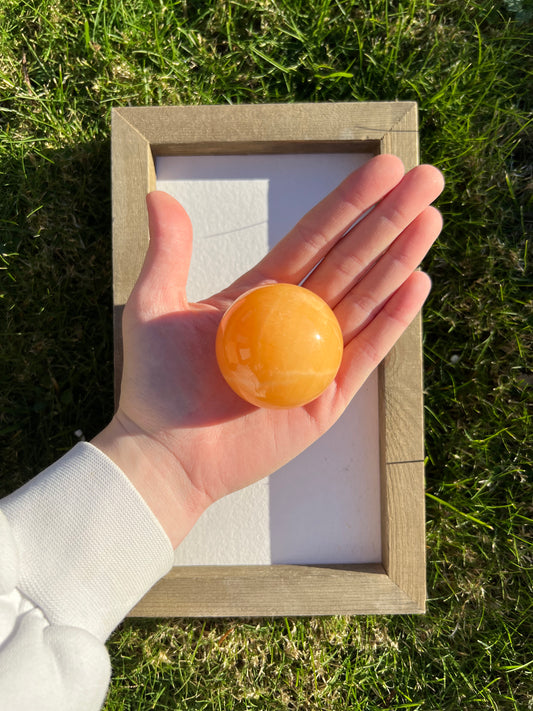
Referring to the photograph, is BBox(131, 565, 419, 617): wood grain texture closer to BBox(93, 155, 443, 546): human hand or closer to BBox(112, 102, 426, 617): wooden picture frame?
BBox(112, 102, 426, 617): wooden picture frame

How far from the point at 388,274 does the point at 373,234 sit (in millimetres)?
140

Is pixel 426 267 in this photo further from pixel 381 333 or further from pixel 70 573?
pixel 70 573

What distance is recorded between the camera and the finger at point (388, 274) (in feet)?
6.36

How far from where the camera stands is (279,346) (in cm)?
156

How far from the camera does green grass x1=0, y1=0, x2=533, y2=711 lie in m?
2.40

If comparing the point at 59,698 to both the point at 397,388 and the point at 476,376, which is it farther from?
the point at 476,376

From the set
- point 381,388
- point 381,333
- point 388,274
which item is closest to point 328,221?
point 388,274

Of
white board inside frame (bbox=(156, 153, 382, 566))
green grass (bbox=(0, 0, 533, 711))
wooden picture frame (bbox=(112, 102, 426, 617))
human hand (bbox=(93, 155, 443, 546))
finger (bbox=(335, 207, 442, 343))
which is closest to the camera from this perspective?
human hand (bbox=(93, 155, 443, 546))

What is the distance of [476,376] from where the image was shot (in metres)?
2.47

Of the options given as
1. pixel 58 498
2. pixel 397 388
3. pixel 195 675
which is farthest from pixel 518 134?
pixel 195 675

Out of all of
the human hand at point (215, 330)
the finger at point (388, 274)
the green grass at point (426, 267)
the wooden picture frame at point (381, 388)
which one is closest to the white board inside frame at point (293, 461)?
the wooden picture frame at point (381, 388)

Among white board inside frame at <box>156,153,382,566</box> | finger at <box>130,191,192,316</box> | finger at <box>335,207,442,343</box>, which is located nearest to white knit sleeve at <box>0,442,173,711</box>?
white board inside frame at <box>156,153,382,566</box>

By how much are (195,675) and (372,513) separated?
1009mm

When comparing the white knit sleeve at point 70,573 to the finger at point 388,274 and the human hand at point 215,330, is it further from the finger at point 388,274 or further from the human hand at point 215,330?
the finger at point 388,274
